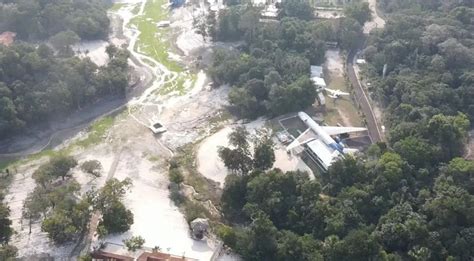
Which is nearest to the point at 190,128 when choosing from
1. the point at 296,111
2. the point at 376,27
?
the point at 296,111

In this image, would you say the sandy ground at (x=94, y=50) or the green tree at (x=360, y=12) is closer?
the sandy ground at (x=94, y=50)

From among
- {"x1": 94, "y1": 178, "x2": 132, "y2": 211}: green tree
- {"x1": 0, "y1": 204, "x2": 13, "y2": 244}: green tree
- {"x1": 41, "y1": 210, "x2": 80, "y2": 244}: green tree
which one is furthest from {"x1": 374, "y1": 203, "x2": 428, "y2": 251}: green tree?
{"x1": 0, "y1": 204, "x2": 13, "y2": 244}: green tree

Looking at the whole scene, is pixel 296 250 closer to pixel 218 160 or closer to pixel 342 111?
pixel 218 160

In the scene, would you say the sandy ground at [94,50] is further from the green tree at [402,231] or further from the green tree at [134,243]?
the green tree at [402,231]

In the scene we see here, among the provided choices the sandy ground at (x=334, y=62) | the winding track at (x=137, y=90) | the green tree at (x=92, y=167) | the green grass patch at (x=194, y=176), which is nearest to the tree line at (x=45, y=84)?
the winding track at (x=137, y=90)

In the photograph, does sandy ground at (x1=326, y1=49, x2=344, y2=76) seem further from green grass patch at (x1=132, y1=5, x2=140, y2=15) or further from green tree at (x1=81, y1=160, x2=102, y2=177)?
green tree at (x1=81, y1=160, x2=102, y2=177)

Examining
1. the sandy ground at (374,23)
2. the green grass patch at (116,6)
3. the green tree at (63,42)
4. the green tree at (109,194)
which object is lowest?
the sandy ground at (374,23)

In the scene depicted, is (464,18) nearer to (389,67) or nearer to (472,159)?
(389,67)
